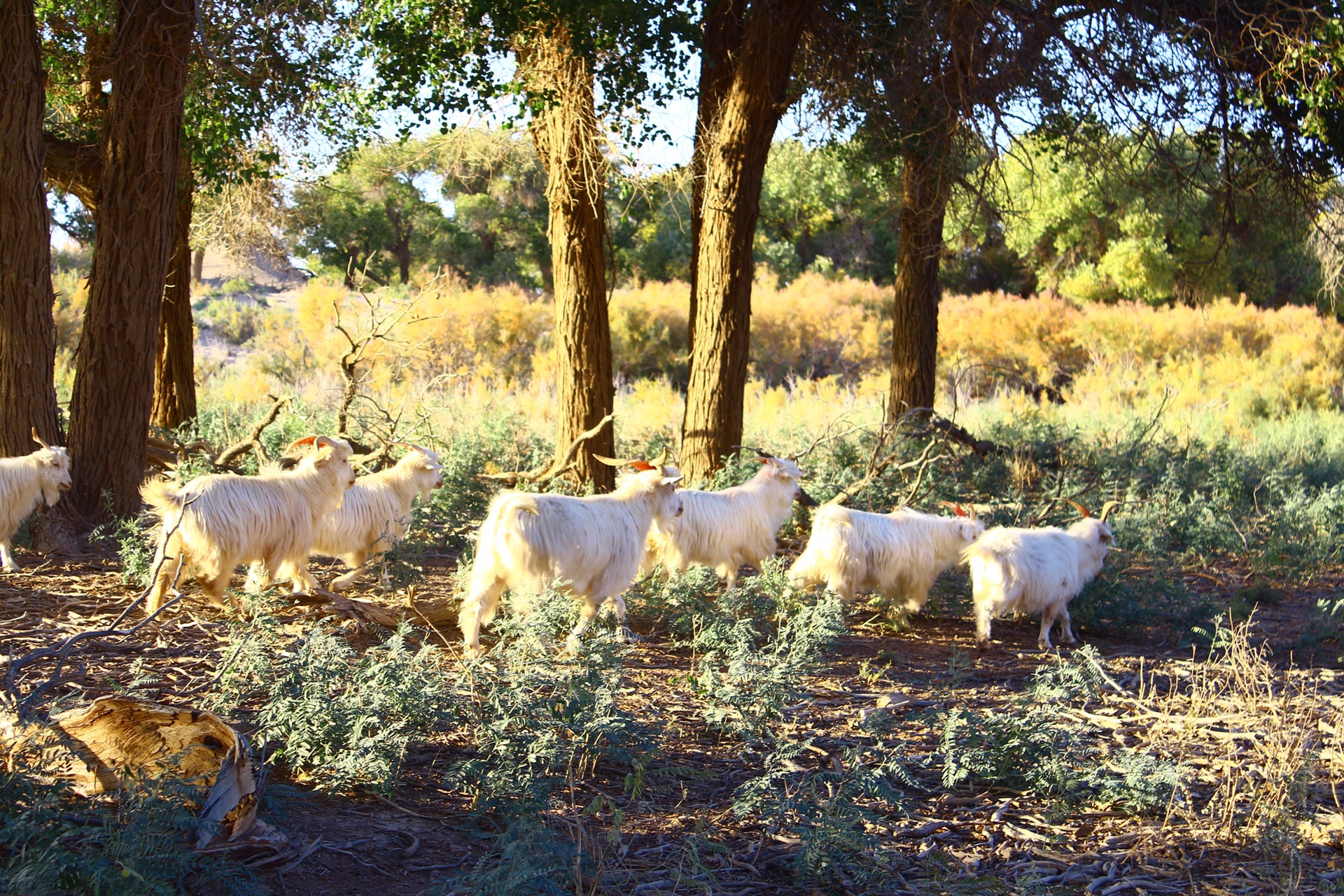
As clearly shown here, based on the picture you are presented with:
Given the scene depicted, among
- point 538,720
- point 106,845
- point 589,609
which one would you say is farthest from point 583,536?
point 106,845

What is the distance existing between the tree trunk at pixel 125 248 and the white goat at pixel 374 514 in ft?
6.48

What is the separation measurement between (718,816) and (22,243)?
6.69 metres

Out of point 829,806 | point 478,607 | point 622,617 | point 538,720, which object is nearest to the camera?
point 829,806

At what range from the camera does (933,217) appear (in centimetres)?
1072

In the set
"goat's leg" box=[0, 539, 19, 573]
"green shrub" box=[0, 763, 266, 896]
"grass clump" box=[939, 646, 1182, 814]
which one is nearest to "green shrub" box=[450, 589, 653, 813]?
"green shrub" box=[0, 763, 266, 896]

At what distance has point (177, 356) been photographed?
1173 cm

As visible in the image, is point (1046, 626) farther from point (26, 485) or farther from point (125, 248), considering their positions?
point (125, 248)

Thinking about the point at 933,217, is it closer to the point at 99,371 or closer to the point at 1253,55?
the point at 1253,55

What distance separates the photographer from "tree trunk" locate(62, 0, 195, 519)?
798 cm

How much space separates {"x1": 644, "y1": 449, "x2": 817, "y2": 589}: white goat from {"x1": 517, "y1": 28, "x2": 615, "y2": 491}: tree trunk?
180 centimetres

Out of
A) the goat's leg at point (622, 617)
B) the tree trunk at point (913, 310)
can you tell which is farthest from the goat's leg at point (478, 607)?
the tree trunk at point (913, 310)

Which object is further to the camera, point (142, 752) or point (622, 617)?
point (622, 617)

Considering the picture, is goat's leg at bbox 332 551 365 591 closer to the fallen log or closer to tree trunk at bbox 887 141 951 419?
the fallen log

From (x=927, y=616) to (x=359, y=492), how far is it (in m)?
4.41
